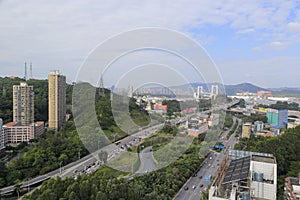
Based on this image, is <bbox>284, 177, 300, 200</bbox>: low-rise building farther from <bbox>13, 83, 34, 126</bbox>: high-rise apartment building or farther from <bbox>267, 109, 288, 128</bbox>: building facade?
<bbox>267, 109, 288, 128</bbox>: building facade

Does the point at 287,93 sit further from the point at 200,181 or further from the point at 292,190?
the point at 292,190

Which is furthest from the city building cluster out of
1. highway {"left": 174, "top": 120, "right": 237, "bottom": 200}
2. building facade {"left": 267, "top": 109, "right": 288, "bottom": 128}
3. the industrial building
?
building facade {"left": 267, "top": 109, "right": 288, "bottom": 128}


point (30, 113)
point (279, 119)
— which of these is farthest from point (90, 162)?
point (279, 119)

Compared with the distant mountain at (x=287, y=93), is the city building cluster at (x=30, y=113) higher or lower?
lower

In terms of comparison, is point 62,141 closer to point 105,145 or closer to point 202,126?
point 105,145

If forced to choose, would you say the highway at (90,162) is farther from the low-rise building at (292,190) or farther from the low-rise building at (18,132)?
the low-rise building at (18,132)

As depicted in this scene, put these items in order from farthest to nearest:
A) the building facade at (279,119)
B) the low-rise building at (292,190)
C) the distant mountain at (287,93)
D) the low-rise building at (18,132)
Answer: the distant mountain at (287,93) < the building facade at (279,119) < the low-rise building at (18,132) < the low-rise building at (292,190)

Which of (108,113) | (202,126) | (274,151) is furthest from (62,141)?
(274,151)

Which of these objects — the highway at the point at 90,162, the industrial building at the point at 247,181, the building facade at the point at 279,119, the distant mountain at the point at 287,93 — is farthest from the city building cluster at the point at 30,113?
the distant mountain at the point at 287,93
